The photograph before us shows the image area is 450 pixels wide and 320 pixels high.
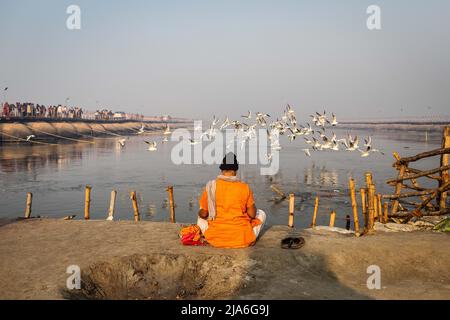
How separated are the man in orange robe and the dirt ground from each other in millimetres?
250

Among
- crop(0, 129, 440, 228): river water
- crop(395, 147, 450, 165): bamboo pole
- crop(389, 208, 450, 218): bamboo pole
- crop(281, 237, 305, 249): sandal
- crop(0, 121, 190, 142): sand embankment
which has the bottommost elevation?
crop(0, 129, 440, 228): river water

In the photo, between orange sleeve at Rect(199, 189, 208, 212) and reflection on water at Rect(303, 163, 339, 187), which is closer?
orange sleeve at Rect(199, 189, 208, 212)

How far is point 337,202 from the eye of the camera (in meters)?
22.2

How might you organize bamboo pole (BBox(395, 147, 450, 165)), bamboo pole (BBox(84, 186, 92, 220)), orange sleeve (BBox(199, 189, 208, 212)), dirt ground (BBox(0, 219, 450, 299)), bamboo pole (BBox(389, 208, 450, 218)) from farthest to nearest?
bamboo pole (BBox(84, 186, 92, 220)), bamboo pole (BBox(389, 208, 450, 218)), bamboo pole (BBox(395, 147, 450, 165)), orange sleeve (BBox(199, 189, 208, 212)), dirt ground (BBox(0, 219, 450, 299))

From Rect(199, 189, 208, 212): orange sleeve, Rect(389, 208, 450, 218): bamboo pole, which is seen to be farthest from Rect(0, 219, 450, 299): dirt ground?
Rect(389, 208, 450, 218): bamboo pole

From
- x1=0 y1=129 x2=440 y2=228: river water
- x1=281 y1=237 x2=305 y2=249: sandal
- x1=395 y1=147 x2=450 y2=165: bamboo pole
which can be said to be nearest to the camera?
x1=281 y1=237 x2=305 y2=249: sandal

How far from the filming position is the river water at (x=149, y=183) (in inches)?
797

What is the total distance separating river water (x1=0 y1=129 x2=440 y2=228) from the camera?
20250mm

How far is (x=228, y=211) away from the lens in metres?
6.88

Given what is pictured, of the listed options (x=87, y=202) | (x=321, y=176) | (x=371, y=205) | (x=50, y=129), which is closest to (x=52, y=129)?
(x=50, y=129)

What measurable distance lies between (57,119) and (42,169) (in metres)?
39.5

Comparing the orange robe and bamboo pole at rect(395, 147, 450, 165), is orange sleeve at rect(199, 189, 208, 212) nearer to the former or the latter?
the orange robe
